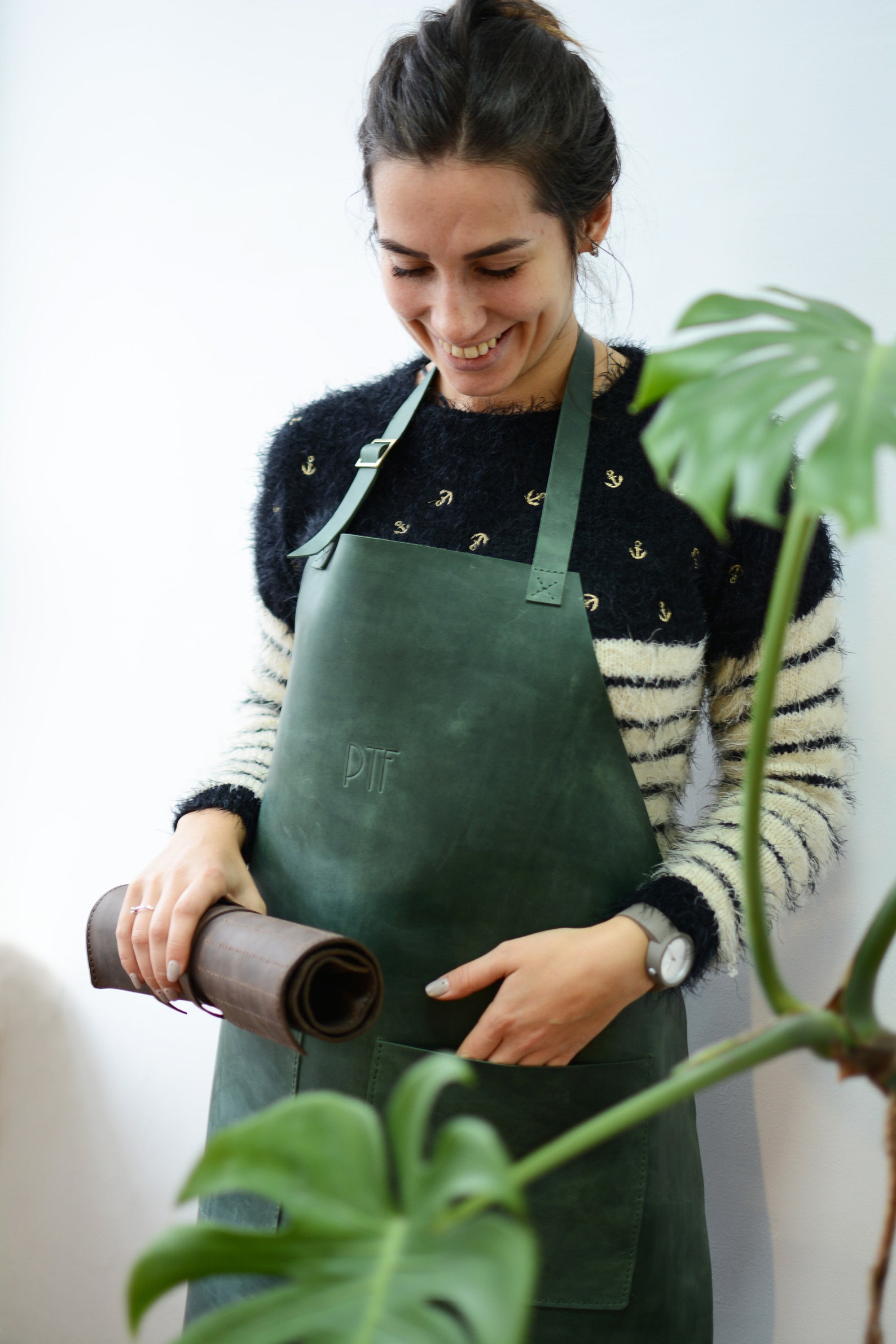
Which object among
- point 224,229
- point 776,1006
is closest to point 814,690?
point 776,1006

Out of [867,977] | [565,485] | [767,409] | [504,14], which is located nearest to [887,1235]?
[867,977]

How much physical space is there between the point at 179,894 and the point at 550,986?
322 millimetres

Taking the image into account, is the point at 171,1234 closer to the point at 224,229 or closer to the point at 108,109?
the point at 224,229

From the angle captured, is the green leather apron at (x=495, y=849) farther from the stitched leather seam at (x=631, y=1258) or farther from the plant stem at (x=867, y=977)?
the plant stem at (x=867, y=977)

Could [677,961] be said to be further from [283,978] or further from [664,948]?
[283,978]

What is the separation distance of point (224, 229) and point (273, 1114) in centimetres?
145

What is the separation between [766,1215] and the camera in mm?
1196

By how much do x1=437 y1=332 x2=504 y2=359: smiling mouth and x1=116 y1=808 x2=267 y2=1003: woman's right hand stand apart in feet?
1.60

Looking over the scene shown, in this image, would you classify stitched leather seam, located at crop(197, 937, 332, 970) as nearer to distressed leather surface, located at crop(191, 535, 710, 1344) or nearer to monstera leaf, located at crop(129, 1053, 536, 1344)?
distressed leather surface, located at crop(191, 535, 710, 1344)

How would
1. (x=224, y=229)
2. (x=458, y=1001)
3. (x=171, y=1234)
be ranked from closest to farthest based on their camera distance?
(x=171, y=1234) → (x=458, y=1001) → (x=224, y=229)

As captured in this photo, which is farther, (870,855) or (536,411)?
(870,855)

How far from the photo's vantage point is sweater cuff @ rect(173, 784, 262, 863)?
3.51ft

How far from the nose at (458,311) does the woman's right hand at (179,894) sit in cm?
50

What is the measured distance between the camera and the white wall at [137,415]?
58.7 inches
